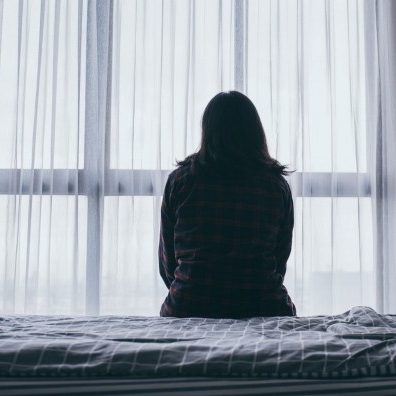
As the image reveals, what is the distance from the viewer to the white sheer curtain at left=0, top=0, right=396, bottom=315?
8.05 ft

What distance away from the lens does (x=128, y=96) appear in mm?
2521

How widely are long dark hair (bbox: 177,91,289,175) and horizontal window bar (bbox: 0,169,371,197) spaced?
38.4 inches

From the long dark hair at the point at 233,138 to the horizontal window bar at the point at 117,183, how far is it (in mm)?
976

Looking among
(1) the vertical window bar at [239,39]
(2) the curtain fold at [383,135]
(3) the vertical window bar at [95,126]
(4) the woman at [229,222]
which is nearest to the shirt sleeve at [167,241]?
(4) the woman at [229,222]

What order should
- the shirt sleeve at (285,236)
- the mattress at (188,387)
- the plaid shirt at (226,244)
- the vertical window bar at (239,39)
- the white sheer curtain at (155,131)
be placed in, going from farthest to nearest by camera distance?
the vertical window bar at (239,39), the white sheer curtain at (155,131), the shirt sleeve at (285,236), the plaid shirt at (226,244), the mattress at (188,387)

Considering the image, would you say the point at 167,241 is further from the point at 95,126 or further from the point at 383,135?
the point at 383,135

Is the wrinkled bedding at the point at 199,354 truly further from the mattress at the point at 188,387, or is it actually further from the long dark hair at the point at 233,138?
the long dark hair at the point at 233,138

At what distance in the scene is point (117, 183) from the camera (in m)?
2.49

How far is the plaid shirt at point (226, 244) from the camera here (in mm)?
1333

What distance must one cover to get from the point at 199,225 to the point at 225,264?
14 cm

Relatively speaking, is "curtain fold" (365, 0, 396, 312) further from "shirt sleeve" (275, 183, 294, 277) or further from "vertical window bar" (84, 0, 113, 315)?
"vertical window bar" (84, 0, 113, 315)

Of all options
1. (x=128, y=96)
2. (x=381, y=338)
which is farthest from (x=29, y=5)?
(x=381, y=338)

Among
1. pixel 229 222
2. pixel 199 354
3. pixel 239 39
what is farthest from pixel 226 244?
pixel 239 39

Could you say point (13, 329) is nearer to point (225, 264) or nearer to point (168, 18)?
point (225, 264)
